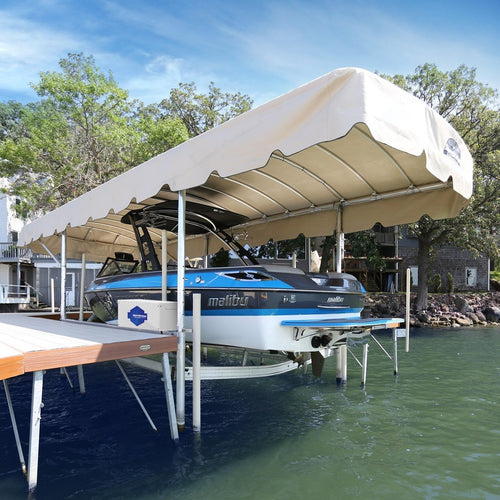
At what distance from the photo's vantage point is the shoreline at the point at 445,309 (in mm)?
21266

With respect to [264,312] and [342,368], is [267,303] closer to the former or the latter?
[264,312]

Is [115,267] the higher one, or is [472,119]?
[472,119]

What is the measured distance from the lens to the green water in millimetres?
3922

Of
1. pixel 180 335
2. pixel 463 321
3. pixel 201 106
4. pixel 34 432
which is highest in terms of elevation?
pixel 201 106

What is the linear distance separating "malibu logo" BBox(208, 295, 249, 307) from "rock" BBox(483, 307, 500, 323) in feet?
70.3

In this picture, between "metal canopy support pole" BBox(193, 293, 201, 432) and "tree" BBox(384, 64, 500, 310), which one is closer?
"metal canopy support pole" BBox(193, 293, 201, 432)

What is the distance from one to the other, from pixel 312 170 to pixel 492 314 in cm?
2093

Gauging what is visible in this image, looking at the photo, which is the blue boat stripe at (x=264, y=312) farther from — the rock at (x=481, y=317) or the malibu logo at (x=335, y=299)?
the rock at (x=481, y=317)

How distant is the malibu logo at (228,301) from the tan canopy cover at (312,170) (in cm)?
142

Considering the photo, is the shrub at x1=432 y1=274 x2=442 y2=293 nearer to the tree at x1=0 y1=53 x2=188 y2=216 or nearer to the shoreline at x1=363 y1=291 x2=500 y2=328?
the shoreline at x1=363 y1=291 x2=500 y2=328

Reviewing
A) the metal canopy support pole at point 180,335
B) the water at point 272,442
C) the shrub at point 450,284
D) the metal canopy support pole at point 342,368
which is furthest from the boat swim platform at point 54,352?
the shrub at point 450,284

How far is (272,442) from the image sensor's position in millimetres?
5031

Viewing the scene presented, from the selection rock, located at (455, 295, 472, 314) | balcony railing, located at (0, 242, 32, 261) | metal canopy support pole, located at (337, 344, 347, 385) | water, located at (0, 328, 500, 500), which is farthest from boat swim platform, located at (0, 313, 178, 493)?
balcony railing, located at (0, 242, 32, 261)

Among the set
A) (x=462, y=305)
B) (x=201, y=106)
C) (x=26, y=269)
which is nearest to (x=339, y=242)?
(x=201, y=106)
